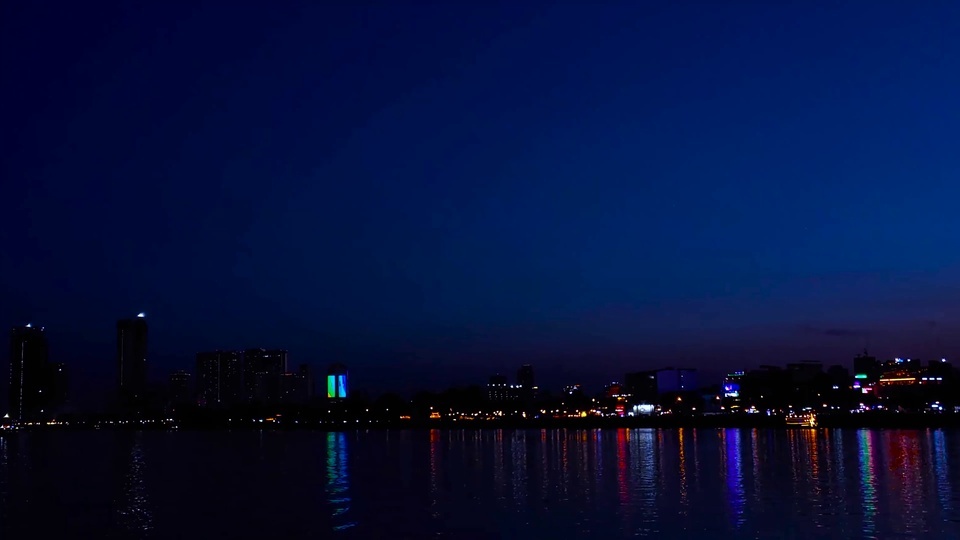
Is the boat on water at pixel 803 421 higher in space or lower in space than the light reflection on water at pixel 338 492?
lower

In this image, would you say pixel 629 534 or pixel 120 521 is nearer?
pixel 629 534

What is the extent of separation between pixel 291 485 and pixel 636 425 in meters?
141

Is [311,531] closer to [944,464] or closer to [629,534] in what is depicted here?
[629,534]

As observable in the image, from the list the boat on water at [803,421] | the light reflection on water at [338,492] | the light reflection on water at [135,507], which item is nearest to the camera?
the light reflection on water at [135,507]

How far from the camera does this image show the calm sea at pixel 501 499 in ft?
95.2

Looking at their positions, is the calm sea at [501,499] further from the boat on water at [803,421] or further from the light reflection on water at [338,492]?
the boat on water at [803,421]

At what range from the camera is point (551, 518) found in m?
Answer: 31.3

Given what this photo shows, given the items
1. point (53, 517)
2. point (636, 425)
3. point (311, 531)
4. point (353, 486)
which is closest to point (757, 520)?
point (311, 531)

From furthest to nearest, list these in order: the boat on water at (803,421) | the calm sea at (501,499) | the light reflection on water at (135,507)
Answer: the boat on water at (803,421)
the light reflection on water at (135,507)
the calm sea at (501,499)

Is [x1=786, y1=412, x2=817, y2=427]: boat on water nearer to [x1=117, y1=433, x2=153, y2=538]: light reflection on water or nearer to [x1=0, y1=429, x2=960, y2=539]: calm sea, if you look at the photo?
[x1=0, y1=429, x2=960, y2=539]: calm sea

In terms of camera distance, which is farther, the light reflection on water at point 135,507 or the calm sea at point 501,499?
the light reflection on water at point 135,507

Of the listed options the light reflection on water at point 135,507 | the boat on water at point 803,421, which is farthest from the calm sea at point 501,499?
the boat on water at point 803,421

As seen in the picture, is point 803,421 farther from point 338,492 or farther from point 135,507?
point 135,507

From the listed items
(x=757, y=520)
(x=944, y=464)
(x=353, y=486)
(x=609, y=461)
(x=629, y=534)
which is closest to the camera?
(x=629, y=534)
